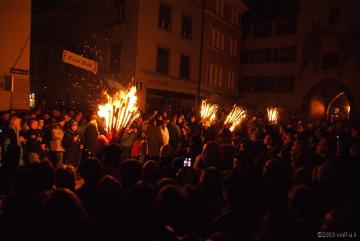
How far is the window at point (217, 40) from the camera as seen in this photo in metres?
27.2

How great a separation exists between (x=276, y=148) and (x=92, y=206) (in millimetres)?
4759

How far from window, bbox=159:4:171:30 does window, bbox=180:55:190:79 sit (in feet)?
9.04

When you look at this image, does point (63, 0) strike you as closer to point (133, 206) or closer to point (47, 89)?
point (47, 89)

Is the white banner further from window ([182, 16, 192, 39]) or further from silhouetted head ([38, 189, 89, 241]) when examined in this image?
window ([182, 16, 192, 39])

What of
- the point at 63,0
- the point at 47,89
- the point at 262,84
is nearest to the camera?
the point at 63,0

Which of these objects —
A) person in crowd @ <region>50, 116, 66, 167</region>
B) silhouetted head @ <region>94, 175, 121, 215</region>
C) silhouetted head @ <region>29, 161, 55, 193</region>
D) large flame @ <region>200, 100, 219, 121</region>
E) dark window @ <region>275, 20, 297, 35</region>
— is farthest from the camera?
dark window @ <region>275, 20, 297, 35</region>

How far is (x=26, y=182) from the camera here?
12.1ft

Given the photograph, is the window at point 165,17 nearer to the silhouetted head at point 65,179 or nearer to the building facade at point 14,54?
the building facade at point 14,54

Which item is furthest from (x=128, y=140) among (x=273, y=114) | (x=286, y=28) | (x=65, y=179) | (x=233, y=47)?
(x=286, y=28)

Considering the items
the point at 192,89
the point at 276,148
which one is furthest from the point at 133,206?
the point at 192,89

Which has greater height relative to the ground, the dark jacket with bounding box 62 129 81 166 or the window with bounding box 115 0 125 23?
the window with bounding box 115 0 125 23

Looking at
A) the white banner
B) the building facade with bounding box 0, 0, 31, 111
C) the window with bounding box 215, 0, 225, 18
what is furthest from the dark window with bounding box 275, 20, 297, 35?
the white banner

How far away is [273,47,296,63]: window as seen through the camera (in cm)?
3089

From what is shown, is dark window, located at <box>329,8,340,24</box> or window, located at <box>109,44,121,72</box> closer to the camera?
window, located at <box>109,44,121,72</box>
